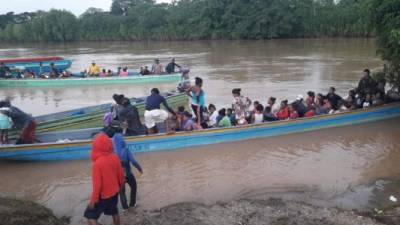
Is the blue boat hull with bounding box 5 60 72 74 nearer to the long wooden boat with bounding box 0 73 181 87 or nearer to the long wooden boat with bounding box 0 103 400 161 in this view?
the long wooden boat with bounding box 0 73 181 87

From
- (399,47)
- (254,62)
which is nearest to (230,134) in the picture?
(399,47)

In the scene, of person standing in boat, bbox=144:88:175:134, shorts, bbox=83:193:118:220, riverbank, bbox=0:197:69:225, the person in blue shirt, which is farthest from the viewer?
person standing in boat, bbox=144:88:175:134

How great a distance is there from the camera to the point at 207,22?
52125 millimetres

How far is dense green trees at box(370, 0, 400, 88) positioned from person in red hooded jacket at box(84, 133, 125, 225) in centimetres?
674

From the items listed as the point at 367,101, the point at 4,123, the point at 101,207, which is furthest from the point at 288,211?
the point at 367,101

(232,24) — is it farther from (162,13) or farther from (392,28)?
(392,28)

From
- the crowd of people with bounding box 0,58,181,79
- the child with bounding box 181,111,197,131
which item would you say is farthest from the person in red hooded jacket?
the crowd of people with bounding box 0,58,181,79

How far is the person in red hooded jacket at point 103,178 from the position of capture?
4.78m

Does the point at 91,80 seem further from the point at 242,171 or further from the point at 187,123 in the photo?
the point at 242,171

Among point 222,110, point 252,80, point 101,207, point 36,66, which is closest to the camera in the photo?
point 101,207

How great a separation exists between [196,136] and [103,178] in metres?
4.73

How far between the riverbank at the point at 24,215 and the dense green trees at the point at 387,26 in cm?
742

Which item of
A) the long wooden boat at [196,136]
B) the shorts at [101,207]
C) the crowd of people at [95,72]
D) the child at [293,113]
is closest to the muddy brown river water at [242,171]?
the long wooden boat at [196,136]

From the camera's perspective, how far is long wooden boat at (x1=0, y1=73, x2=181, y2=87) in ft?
60.6
